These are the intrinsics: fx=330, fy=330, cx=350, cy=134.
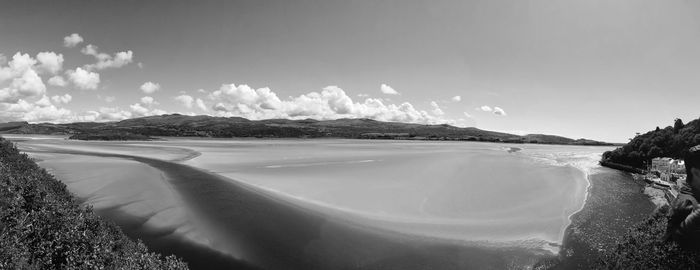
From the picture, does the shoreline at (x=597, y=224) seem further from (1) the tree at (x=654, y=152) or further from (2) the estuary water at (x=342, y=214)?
(1) the tree at (x=654, y=152)

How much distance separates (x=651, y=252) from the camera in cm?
526

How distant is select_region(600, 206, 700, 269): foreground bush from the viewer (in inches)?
181

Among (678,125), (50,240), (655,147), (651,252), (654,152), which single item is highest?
(678,125)

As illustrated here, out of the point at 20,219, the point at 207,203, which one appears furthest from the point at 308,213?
the point at 20,219

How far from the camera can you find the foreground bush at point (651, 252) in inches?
181

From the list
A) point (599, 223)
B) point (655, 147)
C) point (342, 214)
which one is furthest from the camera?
point (655, 147)

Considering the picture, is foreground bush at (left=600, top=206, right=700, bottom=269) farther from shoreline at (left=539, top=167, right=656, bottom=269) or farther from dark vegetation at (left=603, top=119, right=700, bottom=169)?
dark vegetation at (left=603, top=119, right=700, bottom=169)

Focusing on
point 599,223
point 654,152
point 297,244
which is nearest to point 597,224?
point 599,223

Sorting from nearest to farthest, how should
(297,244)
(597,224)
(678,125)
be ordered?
(297,244)
(597,224)
(678,125)

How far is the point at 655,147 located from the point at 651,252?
85.3 m

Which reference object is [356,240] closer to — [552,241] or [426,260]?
[426,260]

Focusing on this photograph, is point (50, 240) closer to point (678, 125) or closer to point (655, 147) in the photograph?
point (655, 147)

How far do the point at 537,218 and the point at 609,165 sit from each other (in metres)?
63.1

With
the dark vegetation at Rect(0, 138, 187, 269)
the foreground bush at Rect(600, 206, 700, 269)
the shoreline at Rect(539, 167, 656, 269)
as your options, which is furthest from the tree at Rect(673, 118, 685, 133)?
the dark vegetation at Rect(0, 138, 187, 269)
